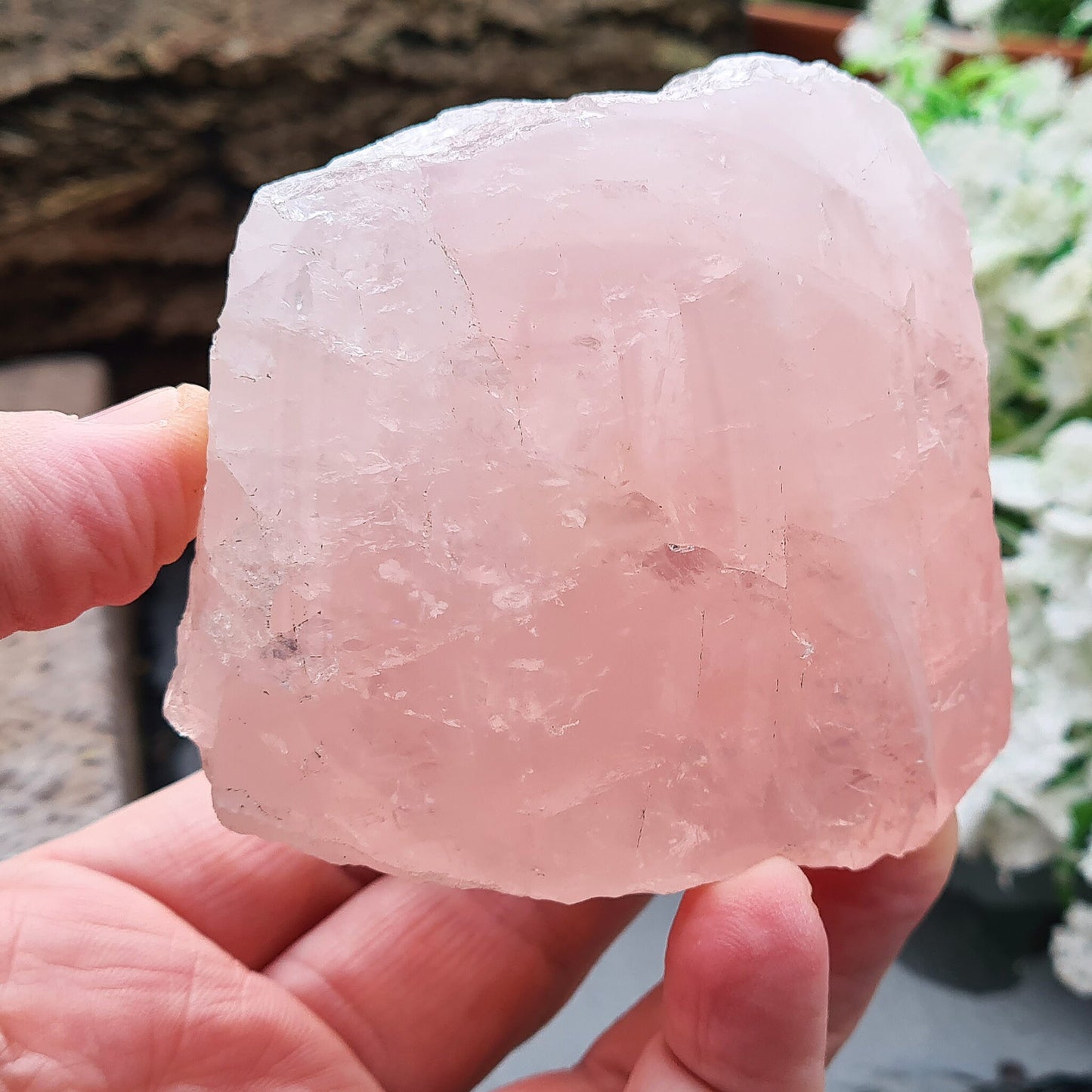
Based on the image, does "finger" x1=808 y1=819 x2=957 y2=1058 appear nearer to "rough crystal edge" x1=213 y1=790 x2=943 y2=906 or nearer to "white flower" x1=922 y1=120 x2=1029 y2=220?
"rough crystal edge" x1=213 y1=790 x2=943 y2=906

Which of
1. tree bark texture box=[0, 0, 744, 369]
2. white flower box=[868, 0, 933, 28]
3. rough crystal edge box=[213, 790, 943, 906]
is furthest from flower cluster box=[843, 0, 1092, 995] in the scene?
tree bark texture box=[0, 0, 744, 369]

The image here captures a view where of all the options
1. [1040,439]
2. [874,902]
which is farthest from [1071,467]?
[874,902]

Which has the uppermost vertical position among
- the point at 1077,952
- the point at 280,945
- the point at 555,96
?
the point at 555,96

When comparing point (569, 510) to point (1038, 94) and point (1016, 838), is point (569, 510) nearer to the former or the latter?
point (1016, 838)

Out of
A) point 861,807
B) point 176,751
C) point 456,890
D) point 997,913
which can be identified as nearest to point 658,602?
point 861,807

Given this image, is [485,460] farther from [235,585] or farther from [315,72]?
[315,72]

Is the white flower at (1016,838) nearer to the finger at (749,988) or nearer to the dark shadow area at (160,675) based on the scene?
the finger at (749,988)
